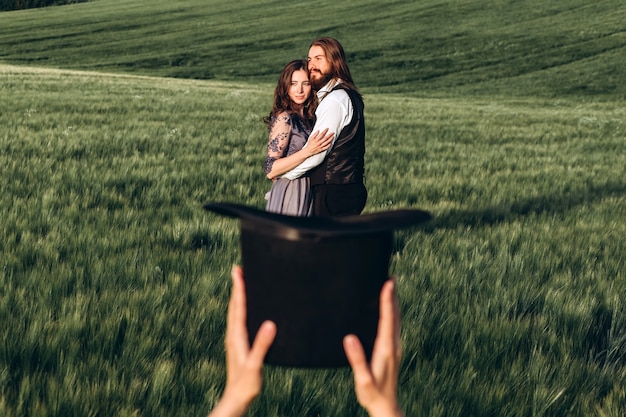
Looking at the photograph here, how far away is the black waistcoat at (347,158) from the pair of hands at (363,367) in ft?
8.52

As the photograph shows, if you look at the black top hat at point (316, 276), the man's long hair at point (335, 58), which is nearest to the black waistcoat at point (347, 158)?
the man's long hair at point (335, 58)

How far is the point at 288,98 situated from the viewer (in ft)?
13.4

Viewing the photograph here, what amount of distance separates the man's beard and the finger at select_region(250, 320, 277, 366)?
2.68 metres

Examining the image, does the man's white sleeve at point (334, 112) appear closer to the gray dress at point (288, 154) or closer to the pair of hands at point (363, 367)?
the gray dress at point (288, 154)

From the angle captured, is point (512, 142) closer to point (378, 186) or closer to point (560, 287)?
point (378, 186)

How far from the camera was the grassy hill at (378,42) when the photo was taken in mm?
37750

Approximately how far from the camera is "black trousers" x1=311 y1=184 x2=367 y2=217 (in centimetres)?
383

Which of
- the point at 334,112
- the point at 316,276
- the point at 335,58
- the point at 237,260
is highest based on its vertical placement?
the point at 335,58

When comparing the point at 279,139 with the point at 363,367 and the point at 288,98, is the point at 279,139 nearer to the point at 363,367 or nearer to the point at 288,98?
the point at 288,98

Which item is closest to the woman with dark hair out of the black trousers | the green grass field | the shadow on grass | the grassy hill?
the black trousers

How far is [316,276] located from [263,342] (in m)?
0.15

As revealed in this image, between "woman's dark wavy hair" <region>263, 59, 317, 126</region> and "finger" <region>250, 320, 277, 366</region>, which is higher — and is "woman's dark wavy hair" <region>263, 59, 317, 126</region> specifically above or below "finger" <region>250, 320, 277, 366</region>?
above

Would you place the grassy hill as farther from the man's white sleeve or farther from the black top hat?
the black top hat

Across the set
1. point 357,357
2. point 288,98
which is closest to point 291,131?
point 288,98
